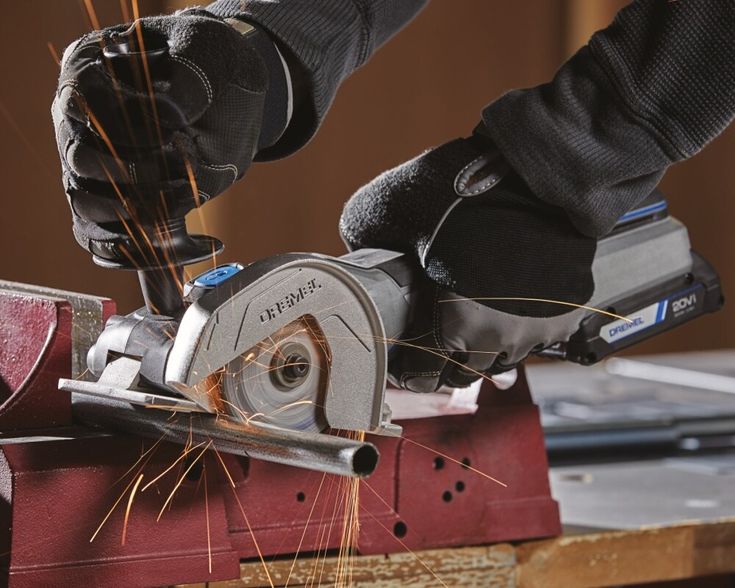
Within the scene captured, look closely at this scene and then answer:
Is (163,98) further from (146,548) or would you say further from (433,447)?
(433,447)

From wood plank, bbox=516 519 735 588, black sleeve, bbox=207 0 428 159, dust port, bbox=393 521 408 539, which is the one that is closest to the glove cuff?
black sleeve, bbox=207 0 428 159

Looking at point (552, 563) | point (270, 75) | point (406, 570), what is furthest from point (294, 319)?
point (552, 563)

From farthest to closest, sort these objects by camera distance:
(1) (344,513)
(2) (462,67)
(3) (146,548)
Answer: (2) (462,67)
(1) (344,513)
(3) (146,548)

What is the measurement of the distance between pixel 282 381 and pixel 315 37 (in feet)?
1.70

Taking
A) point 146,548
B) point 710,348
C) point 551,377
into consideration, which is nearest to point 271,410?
point 146,548

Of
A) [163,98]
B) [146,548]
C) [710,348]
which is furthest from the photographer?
[710,348]

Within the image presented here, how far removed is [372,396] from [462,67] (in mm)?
3311

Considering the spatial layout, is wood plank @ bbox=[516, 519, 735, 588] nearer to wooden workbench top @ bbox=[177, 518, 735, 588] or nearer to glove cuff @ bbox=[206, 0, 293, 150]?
wooden workbench top @ bbox=[177, 518, 735, 588]

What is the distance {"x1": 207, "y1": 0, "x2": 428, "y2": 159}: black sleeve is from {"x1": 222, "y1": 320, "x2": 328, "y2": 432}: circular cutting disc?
41cm

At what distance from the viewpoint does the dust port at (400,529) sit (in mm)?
1463

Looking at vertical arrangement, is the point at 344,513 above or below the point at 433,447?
below

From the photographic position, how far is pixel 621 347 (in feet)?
5.39

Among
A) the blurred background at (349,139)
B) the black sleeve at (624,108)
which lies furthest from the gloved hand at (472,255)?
the blurred background at (349,139)

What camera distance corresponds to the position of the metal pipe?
102cm
